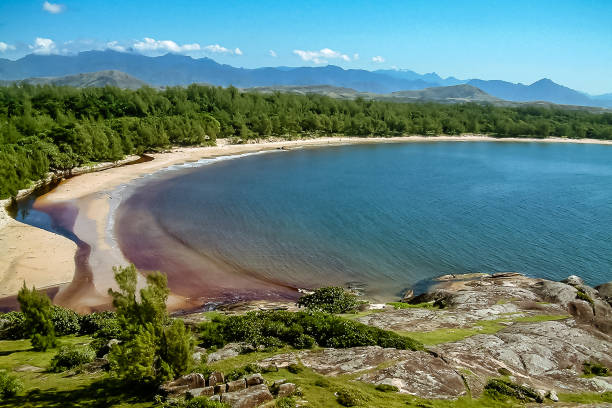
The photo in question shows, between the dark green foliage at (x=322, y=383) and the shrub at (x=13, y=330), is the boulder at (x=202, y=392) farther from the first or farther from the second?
the shrub at (x=13, y=330)

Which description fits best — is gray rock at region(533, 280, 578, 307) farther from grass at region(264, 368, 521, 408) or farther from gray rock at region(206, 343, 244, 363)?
gray rock at region(206, 343, 244, 363)

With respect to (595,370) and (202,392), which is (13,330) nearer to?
(202,392)

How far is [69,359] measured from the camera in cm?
1919

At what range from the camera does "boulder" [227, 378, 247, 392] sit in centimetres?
1462

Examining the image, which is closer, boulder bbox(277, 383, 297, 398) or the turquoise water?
boulder bbox(277, 383, 297, 398)

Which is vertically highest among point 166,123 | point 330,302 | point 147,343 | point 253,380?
point 166,123

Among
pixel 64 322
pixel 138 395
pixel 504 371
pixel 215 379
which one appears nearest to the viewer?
pixel 215 379

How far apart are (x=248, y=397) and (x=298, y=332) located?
7677mm

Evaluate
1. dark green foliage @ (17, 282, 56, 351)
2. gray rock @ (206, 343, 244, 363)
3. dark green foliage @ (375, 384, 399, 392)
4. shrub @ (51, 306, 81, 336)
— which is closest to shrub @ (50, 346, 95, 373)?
dark green foliage @ (17, 282, 56, 351)

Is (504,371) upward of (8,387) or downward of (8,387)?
downward

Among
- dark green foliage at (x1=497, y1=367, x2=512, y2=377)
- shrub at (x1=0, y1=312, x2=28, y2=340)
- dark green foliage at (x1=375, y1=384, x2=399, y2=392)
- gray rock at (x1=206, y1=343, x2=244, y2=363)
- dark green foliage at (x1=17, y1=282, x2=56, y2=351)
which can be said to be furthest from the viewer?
shrub at (x1=0, y1=312, x2=28, y2=340)

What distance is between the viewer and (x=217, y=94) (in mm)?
165125

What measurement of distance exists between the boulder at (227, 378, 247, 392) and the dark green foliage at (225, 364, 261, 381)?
1409mm

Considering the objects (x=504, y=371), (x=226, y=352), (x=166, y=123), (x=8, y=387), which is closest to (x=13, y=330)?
(x=8, y=387)
